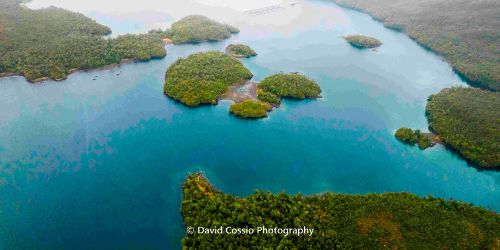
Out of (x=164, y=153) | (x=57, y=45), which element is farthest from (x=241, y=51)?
(x=164, y=153)

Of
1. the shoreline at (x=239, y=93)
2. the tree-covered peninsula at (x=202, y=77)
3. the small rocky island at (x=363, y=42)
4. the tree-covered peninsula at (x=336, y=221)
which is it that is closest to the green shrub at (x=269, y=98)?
the shoreline at (x=239, y=93)

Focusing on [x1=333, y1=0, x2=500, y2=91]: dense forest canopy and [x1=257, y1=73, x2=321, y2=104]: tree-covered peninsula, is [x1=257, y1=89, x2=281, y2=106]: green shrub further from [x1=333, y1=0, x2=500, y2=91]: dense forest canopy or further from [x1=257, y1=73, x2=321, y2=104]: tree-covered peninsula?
[x1=333, y1=0, x2=500, y2=91]: dense forest canopy

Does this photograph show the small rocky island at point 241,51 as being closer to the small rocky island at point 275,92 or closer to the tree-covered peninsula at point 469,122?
the small rocky island at point 275,92

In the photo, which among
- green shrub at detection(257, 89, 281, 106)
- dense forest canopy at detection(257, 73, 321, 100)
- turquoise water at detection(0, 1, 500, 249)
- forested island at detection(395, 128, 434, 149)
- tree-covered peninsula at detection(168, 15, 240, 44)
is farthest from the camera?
tree-covered peninsula at detection(168, 15, 240, 44)

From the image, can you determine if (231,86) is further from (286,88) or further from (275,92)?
(286,88)

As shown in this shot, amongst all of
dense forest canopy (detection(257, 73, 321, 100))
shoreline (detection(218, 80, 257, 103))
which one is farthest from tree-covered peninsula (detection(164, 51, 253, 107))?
dense forest canopy (detection(257, 73, 321, 100))

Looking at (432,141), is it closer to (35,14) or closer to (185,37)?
(185,37)
